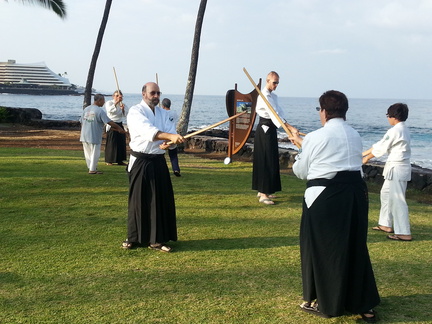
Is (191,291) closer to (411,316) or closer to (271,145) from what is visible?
(411,316)

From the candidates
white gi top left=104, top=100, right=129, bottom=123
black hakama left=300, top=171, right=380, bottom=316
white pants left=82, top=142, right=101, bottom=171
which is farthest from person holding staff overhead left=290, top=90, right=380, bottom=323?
white gi top left=104, top=100, right=129, bottom=123

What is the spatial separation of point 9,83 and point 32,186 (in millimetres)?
123276

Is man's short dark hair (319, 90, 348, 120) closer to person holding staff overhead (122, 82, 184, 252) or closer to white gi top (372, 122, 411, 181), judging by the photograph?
person holding staff overhead (122, 82, 184, 252)

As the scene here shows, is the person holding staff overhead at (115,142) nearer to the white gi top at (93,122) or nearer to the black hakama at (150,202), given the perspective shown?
the white gi top at (93,122)

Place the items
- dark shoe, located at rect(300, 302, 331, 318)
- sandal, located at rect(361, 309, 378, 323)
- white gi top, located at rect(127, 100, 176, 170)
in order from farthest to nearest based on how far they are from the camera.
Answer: white gi top, located at rect(127, 100, 176, 170) < dark shoe, located at rect(300, 302, 331, 318) < sandal, located at rect(361, 309, 378, 323)

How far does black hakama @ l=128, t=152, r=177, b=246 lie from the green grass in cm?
21

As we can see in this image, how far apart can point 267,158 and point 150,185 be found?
314 cm

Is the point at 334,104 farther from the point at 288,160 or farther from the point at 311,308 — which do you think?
the point at 288,160

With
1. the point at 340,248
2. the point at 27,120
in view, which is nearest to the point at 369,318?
the point at 340,248

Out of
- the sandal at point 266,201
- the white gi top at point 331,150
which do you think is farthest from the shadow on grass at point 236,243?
the white gi top at point 331,150

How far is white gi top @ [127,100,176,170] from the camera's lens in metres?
5.23

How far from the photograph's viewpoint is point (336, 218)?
12.3 feet

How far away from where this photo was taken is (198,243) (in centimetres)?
594

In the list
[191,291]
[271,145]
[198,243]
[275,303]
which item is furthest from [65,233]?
[271,145]
